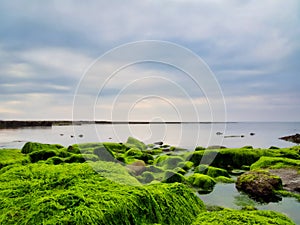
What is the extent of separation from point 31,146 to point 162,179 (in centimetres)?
964

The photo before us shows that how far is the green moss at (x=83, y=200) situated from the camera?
362cm

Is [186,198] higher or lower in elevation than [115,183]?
lower

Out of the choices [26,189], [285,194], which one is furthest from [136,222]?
[285,194]

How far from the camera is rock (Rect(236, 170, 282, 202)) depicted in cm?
891

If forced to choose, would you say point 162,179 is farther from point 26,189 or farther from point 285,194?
point 26,189

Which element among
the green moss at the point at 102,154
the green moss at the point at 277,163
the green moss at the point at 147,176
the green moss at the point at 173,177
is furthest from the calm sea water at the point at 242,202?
the green moss at the point at 102,154

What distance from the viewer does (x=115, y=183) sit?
4.78m

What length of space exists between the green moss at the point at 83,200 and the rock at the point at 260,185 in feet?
14.7

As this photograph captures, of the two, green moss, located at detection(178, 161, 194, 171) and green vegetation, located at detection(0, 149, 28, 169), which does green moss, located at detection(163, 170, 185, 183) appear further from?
green vegetation, located at detection(0, 149, 28, 169)

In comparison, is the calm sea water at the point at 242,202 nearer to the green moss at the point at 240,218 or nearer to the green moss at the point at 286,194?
the green moss at the point at 286,194

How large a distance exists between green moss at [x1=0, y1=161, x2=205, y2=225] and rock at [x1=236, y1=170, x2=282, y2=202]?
14.7ft

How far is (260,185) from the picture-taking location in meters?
9.16

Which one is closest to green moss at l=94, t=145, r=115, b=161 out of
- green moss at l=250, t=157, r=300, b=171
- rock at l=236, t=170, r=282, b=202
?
rock at l=236, t=170, r=282, b=202

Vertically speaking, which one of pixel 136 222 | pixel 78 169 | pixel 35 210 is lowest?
pixel 136 222
